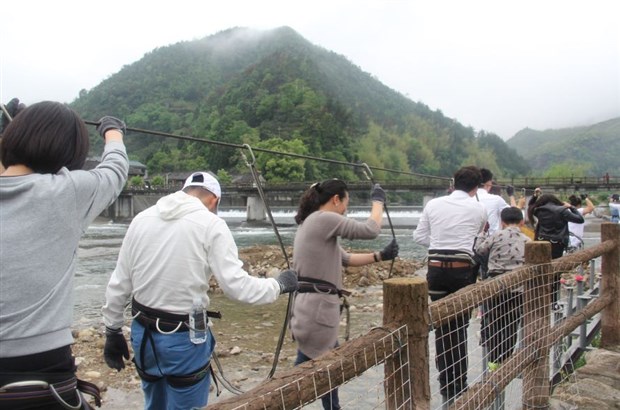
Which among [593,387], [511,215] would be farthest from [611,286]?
[511,215]

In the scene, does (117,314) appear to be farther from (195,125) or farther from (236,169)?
(195,125)

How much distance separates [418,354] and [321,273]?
1333 mm

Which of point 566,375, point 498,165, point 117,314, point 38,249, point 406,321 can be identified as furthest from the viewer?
point 498,165

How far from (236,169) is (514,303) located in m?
78.0

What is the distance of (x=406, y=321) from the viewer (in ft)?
7.48

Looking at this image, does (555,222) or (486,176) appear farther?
(555,222)

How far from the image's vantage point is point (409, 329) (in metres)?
2.29

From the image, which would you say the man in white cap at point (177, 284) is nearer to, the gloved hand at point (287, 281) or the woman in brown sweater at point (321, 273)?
the gloved hand at point (287, 281)

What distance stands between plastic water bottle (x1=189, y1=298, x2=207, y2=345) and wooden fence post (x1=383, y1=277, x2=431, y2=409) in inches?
39.4

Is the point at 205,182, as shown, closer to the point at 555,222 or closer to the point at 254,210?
the point at 555,222

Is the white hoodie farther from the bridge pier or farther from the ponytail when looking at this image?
the bridge pier

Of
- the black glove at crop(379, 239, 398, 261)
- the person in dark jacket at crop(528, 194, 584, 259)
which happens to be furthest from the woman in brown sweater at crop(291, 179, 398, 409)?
the person in dark jacket at crop(528, 194, 584, 259)

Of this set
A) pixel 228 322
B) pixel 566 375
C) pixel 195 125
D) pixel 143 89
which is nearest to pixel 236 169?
pixel 195 125

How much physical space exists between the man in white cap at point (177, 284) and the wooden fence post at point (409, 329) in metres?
0.73
